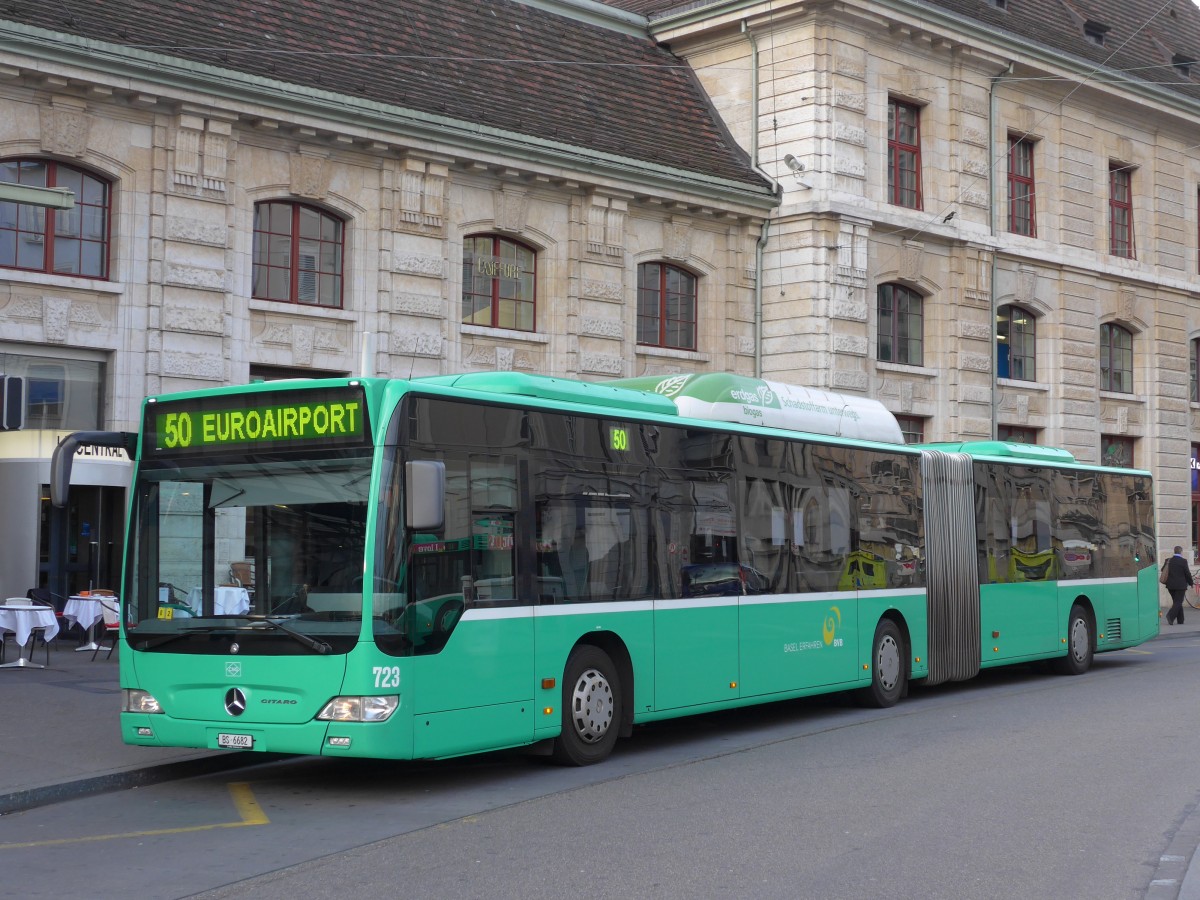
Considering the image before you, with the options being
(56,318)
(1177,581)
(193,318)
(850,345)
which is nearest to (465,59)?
(193,318)

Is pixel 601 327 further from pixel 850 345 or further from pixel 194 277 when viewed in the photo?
pixel 194 277

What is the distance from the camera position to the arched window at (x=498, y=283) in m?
23.9

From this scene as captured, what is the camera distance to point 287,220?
21.7 meters

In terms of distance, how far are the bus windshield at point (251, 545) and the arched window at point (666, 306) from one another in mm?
16634

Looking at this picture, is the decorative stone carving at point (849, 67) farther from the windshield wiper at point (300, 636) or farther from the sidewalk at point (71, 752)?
the windshield wiper at point (300, 636)

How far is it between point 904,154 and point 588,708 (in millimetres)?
20679

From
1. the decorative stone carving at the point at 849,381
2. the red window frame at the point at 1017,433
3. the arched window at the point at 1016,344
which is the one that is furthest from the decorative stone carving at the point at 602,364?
the red window frame at the point at 1017,433

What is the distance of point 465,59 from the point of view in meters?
25.0

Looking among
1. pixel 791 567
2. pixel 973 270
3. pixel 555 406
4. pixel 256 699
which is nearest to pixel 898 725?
pixel 791 567

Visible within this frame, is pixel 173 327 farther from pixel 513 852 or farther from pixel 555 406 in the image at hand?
pixel 513 852

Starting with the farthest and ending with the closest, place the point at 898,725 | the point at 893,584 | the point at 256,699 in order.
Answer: the point at 893,584, the point at 898,725, the point at 256,699

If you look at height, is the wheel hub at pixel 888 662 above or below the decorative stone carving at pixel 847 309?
below

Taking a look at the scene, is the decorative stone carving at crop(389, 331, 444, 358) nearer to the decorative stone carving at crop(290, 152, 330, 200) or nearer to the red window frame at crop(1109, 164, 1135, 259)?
the decorative stone carving at crop(290, 152, 330, 200)

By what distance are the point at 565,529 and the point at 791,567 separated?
11.8 feet
